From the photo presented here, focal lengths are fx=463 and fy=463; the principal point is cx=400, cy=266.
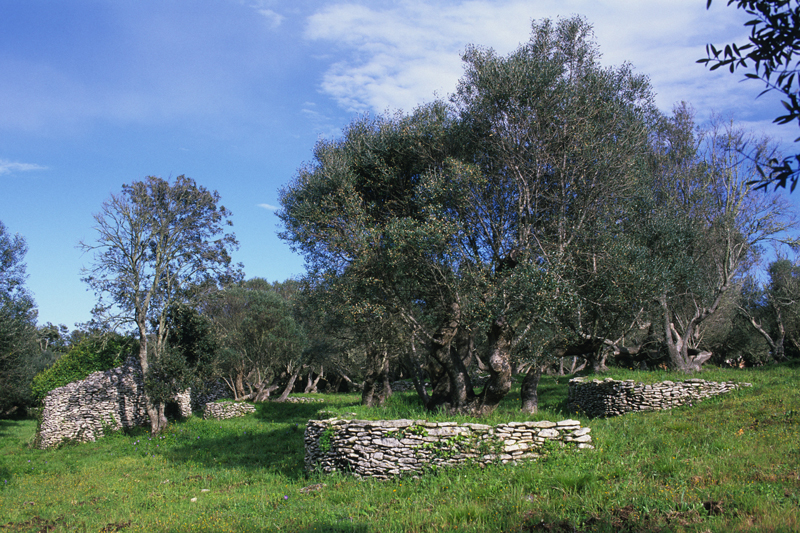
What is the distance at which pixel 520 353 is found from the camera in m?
16.2

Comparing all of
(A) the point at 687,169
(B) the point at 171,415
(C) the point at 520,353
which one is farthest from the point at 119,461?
(A) the point at 687,169

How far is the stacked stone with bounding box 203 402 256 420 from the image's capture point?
2697 cm

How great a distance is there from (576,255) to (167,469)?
16225mm

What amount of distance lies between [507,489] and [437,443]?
2.49 meters

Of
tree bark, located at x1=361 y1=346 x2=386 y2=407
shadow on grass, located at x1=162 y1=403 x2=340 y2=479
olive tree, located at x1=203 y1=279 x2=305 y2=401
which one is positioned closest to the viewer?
shadow on grass, located at x1=162 y1=403 x2=340 y2=479

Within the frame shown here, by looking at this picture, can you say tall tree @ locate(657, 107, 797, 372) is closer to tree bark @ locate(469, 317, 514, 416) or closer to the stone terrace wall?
tree bark @ locate(469, 317, 514, 416)

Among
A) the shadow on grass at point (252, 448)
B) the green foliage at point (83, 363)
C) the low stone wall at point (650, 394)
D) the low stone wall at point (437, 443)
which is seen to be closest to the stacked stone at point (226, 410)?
the shadow on grass at point (252, 448)

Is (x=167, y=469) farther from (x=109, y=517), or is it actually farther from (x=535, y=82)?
(x=535, y=82)

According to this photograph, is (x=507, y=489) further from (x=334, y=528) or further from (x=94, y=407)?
(x=94, y=407)

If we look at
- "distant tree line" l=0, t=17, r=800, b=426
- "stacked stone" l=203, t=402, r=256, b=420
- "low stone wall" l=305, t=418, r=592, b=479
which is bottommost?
"stacked stone" l=203, t=402, r=256, b=420

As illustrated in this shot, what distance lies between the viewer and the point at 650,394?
55.3 ft

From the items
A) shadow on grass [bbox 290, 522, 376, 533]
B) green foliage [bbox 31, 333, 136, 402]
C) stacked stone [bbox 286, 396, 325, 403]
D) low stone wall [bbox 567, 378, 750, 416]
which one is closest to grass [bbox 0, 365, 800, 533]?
shadow on grass [bbox 290, 522, 376, 533]

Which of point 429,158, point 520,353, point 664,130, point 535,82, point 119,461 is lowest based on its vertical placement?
point 119,461

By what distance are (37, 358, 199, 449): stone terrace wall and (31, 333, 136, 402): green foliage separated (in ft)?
2.59
